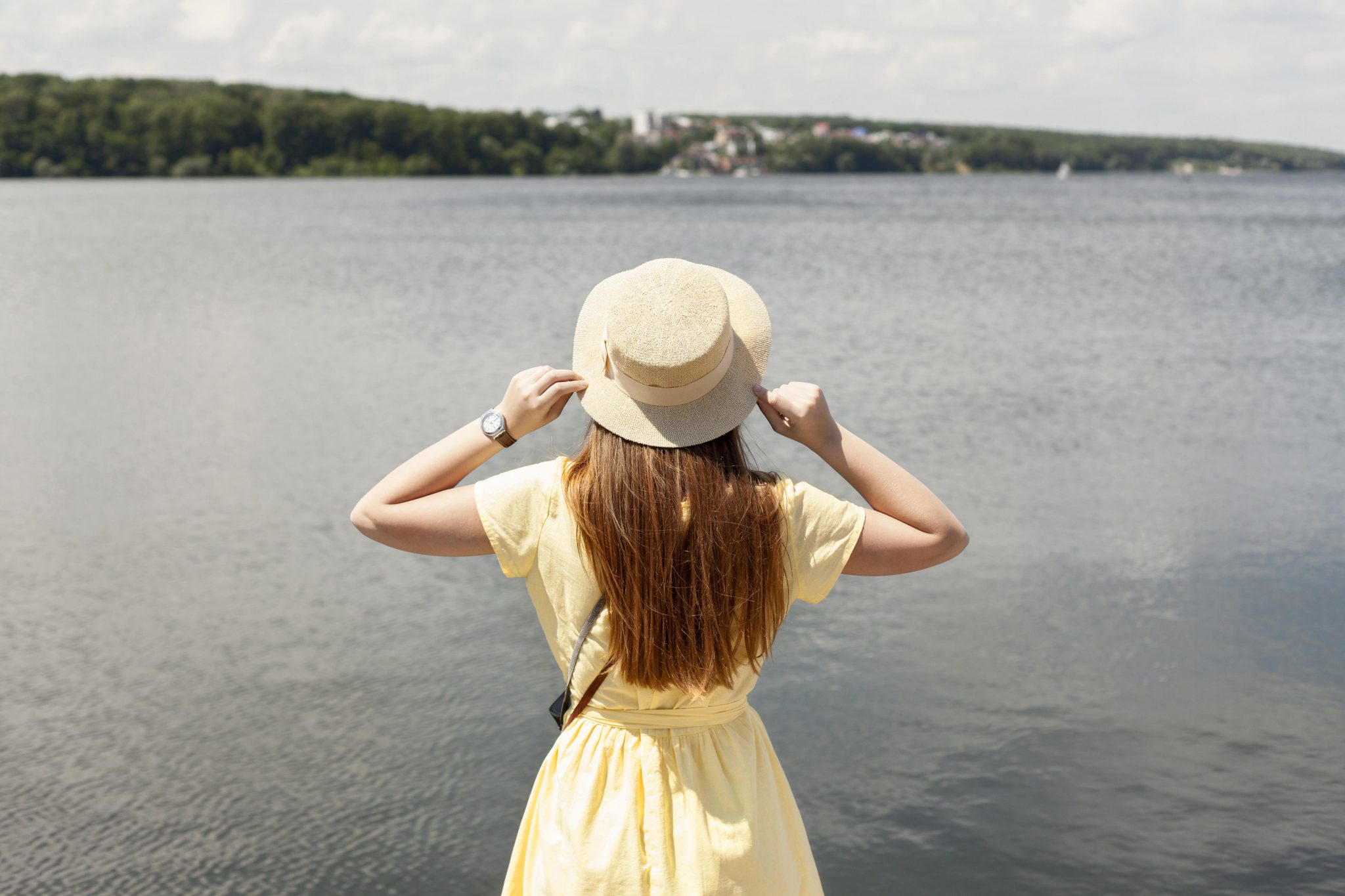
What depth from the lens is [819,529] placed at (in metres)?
2.00

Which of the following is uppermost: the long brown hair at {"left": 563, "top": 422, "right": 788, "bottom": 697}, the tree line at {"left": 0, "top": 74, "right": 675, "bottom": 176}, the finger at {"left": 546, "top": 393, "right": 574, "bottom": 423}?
the tree line at {"left": 0, "top": 74, "right": 675, "bottom": 176}

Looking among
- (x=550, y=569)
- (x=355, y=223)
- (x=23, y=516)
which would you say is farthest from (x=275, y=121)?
(x=550, y=569)

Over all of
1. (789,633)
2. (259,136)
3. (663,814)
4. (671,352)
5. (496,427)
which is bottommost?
(789,633)

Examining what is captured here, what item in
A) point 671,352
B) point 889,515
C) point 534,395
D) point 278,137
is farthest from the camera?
point 278,137

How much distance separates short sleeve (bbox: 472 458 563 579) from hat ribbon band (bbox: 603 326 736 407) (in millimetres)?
207

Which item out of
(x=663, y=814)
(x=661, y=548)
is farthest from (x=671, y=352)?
(x=663, y=814)

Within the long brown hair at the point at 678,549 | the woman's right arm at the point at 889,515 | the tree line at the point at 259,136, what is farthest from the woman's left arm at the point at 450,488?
the tree line at the point at 259,136

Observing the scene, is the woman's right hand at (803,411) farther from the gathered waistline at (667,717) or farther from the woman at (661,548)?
the gathered waistline at (667,717)

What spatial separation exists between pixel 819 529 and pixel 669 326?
1.47ft

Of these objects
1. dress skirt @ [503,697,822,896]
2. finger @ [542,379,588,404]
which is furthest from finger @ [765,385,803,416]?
dress skirt @ [503,697,822,896]

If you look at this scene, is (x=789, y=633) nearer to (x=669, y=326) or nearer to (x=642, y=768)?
(x=642, y=768)

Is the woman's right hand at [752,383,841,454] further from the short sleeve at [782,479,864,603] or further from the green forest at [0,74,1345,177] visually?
the green forest at [0,74,1345,177]

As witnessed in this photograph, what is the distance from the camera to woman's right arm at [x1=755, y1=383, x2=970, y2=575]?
2.00 m

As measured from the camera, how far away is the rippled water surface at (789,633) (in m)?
4.79
